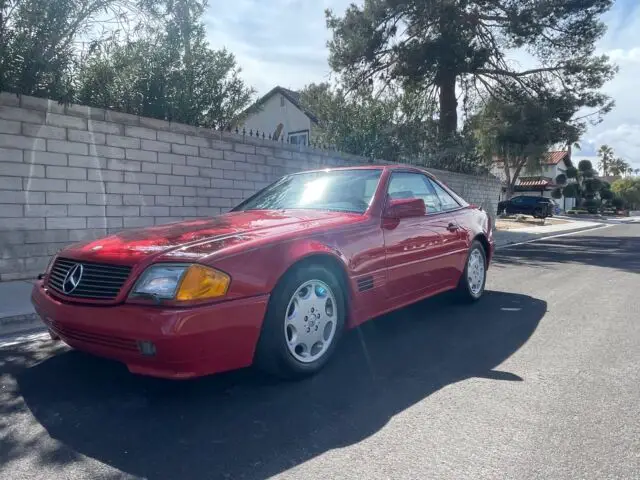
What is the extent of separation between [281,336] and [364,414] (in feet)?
2.17

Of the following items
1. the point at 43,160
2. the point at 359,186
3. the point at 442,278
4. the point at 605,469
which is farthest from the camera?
the point at 43,160

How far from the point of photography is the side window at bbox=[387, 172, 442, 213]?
454cm

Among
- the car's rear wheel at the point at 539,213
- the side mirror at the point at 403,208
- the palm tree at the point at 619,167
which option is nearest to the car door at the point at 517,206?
the car's rear wheel at the point at 539,213

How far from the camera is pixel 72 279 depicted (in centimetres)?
316

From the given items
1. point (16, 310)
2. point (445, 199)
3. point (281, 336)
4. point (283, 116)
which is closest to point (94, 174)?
point (16, 310)

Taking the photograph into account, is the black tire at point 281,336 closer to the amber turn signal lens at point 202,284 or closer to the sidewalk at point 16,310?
the amber turn signal lens at point 202,284

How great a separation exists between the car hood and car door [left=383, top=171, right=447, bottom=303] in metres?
0.44

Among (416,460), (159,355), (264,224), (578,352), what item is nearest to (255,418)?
(159,355)

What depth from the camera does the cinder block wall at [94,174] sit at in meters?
6.37

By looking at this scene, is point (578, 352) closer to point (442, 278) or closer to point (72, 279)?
point (442, 278)

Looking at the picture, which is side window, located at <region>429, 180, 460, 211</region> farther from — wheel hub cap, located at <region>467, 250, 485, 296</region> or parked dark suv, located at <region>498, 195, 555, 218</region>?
parked dark suv, located at <region>498, 195, 555, 218</region>

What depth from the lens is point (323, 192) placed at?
4.55m

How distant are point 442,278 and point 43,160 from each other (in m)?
5.11

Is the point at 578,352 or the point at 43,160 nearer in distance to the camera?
the point at 578,352
